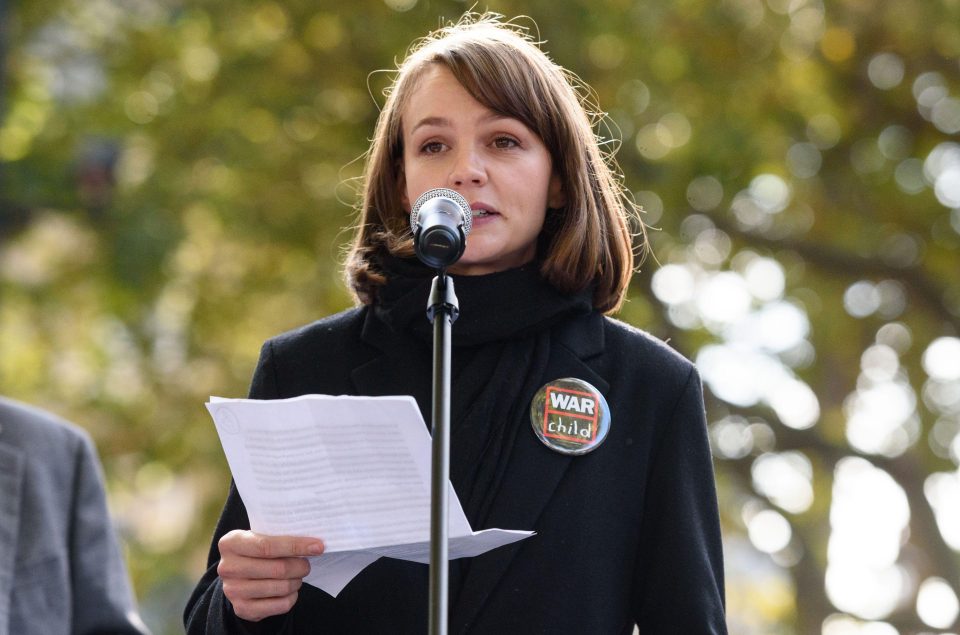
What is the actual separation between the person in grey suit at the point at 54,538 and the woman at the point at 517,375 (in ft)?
3.89

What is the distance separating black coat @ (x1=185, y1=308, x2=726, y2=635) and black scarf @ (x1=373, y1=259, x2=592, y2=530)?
0.03 meters

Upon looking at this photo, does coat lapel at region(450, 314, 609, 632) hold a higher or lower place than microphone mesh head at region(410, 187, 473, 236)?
lower

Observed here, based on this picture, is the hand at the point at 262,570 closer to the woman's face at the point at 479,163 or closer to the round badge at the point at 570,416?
the round badge at the point at 570,416

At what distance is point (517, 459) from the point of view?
107 inches

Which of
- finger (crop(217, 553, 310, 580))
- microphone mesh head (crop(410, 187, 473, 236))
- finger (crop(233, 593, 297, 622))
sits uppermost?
microphone mesh head (crop(410, 187, 473, 236))

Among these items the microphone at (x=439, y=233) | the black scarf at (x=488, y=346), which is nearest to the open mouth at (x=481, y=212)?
the black scarf at (x=488, y=346)

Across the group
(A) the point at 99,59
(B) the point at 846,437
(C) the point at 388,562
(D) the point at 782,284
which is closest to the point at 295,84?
(A) the point at 99,59

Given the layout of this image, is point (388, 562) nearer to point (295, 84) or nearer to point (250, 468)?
point (250, 468)

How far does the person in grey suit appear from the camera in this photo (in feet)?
12.4

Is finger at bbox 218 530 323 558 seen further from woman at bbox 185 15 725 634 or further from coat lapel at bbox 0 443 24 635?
coat lapel at bbox 0 443 24 635

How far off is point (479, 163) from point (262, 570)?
2.90ft

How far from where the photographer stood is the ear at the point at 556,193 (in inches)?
116

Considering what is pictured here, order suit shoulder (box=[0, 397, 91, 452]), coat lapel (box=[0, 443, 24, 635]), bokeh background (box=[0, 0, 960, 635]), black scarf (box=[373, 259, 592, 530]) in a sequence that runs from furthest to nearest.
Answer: bokeh background (box=[0, 0, 960, 635])
suit shoulder (box=[0, 397, 91, 452])
coat lapel (box=[0, 443, 24, 635])
black scarf (box=[373, 259, 592, 530])

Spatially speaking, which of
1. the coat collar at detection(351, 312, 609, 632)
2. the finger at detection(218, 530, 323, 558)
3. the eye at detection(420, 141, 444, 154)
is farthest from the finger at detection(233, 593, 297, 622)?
the eye at detection(420, 141, 444, 154)
